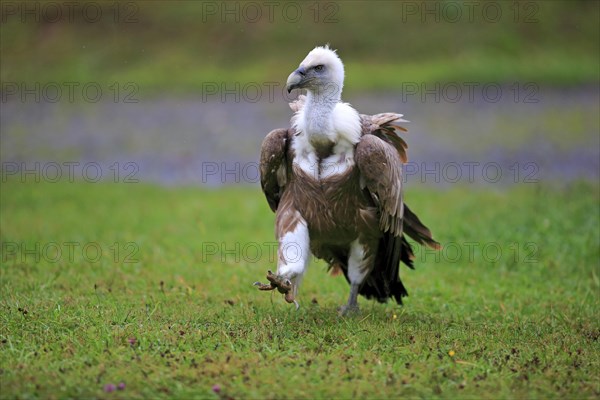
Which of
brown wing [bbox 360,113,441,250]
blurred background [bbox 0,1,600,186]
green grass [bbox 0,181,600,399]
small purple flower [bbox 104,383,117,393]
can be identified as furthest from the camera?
blurred background [bbox 0,1,600,186]

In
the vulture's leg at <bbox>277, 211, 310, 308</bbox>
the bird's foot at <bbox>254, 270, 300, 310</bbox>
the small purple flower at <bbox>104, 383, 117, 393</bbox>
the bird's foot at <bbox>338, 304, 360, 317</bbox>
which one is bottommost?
the bird's foot at <bbox>338, 304, 360, 317</bbox>

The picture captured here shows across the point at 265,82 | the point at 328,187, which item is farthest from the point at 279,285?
the point at 265,82

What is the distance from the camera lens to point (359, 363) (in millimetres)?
5309

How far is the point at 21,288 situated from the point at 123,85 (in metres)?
12.9

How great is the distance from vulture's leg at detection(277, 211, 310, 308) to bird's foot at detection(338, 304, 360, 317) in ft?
1.64

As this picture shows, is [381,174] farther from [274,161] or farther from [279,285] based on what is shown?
[279,285]

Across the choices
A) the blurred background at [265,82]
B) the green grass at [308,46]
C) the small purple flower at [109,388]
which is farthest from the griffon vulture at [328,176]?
the green grass at [308,46]

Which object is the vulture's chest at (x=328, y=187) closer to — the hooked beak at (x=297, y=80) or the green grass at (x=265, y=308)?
the hooked beak at (x=297, y=80)

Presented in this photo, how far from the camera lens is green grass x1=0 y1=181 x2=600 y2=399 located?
5012 mm

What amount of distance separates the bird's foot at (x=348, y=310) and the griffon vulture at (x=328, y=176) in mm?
11

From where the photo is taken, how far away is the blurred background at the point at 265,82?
1473cm

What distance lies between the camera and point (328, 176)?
6461 millimetres

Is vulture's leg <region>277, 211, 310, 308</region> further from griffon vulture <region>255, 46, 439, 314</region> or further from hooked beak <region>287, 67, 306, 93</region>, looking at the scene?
Result: hooked beak <region>287, 67, 306, 93</region>

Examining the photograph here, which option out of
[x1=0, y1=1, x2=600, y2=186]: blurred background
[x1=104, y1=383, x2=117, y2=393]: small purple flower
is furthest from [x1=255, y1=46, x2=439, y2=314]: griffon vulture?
[x1=0, y1=1, x2=600, y2=186]: blurred background
